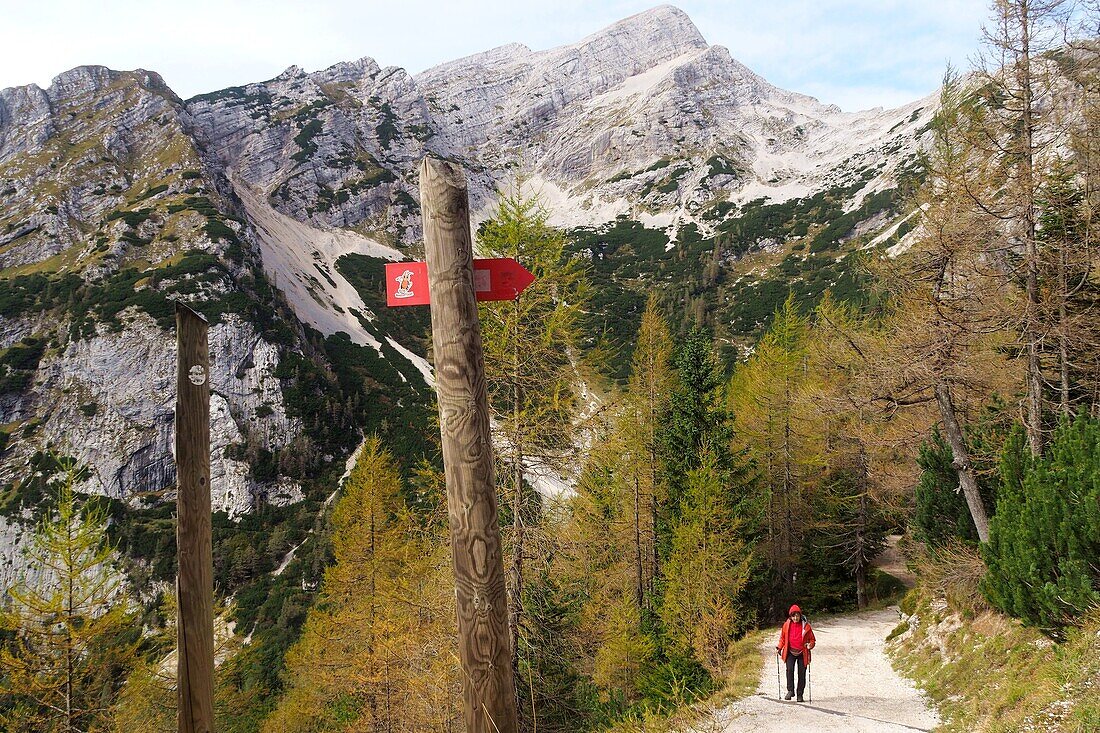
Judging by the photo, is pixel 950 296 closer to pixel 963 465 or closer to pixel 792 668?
pixel 963 465

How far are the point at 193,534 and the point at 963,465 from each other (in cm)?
1224

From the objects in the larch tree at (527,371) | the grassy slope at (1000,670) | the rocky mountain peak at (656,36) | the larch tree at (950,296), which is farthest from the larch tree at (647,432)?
the rocky mountain peak at (656,36)

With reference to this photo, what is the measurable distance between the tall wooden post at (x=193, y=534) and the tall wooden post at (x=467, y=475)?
3.69 feet

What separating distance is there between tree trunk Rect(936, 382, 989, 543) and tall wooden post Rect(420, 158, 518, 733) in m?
10.8

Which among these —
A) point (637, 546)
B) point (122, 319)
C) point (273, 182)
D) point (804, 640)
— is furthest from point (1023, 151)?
point (273, 182)

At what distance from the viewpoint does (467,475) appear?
2.20m

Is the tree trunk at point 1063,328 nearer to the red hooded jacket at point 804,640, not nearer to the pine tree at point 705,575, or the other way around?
the red hooded jacket at point 804,640

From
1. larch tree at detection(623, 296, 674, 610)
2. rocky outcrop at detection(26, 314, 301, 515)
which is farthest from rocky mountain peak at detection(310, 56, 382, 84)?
larch tree at detection(623, 296, 674, 610)

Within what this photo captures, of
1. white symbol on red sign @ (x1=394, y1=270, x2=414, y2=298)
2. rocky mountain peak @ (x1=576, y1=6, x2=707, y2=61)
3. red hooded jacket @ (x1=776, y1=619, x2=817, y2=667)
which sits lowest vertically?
red hooded jacket @ (x1=776, y1=619, x2=817, y2=667)

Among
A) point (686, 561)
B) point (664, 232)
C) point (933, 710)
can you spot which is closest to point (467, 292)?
point (933, 710)

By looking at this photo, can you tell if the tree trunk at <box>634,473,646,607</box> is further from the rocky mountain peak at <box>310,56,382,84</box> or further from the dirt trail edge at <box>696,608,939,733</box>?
the rocky mountain peak at <box>310,56,382,84</box>

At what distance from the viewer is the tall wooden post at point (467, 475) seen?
2.19m

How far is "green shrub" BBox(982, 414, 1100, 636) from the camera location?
18.6ft

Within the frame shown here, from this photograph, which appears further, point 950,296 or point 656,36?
point 656,36
